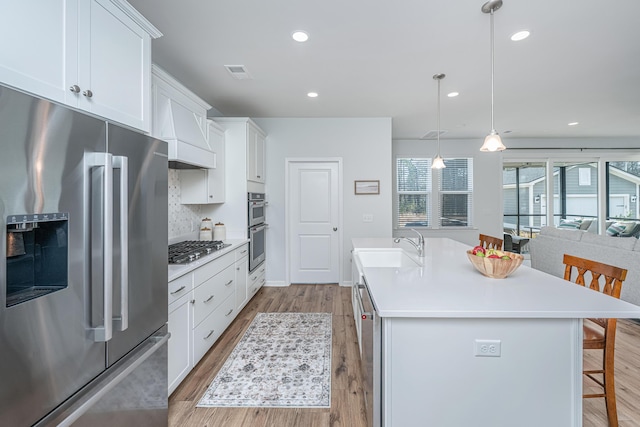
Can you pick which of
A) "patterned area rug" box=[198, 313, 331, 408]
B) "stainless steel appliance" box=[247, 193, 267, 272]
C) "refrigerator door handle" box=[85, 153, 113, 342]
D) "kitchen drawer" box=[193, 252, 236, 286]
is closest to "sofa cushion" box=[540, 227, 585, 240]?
"patterned area rug" box=[198, 313, 331, 408]

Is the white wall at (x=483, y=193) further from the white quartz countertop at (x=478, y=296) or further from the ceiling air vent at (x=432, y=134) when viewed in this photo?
the white quartz countertop at (x=478, y=296)

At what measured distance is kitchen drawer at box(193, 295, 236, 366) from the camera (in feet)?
7.79

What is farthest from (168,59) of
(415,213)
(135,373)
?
(415,213)

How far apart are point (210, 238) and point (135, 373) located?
2289 millimetres

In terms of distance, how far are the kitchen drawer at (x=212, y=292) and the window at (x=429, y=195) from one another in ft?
14.0

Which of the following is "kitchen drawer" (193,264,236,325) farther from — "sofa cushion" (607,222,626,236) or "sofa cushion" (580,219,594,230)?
"sofa cushion" (607,222,626,236)

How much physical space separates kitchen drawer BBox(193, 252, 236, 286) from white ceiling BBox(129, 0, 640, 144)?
186 centimetres

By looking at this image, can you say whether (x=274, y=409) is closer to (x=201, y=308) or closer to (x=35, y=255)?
(x=201, y=308)

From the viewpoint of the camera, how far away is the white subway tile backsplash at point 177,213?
3.16 metres

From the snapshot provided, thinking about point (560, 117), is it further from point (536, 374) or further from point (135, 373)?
point (135, 373)

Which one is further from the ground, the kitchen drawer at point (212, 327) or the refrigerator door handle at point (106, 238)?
the refrigerator door handle at point (106, 238)

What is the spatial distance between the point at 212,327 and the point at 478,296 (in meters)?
2.18

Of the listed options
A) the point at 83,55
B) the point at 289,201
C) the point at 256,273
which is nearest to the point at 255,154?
the point at 289,201

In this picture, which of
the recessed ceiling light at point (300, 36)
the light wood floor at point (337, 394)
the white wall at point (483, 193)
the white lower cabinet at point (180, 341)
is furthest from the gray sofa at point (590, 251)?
the white lower cabinet at point (180, 341)
